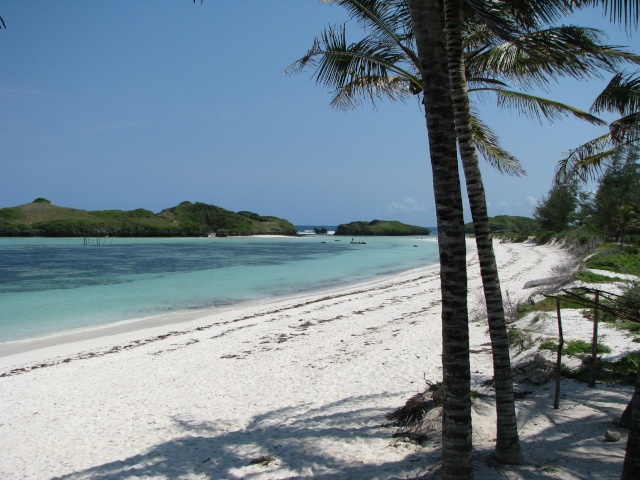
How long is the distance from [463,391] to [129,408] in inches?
211

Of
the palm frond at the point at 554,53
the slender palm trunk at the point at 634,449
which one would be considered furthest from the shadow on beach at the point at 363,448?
the palm frond at the point at 554,53

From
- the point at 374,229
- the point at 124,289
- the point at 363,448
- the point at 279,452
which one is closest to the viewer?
the point at 363,448

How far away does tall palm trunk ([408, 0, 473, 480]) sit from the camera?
120 inches

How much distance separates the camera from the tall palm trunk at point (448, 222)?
120 inches

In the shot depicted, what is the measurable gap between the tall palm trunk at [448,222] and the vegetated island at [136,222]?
340 feet

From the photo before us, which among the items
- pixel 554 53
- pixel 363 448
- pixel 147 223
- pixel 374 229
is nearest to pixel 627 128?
pixel 554 53

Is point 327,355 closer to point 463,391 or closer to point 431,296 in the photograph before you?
point 463,391

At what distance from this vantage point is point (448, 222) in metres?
3.11

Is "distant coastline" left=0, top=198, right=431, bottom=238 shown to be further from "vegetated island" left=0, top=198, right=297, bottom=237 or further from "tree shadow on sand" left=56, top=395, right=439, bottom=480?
"tree shadow on sand" left=56, top=395, right=439, bottom=480

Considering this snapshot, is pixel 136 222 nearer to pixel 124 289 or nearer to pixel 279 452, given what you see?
pixel 124 289

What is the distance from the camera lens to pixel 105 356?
10.1m

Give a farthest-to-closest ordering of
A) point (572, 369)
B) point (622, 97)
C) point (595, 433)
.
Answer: point (622, 97) → point (572, 369) → point (595, 433)

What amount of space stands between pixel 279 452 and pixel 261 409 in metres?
1.51

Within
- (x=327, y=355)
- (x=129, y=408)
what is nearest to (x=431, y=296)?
(x=327, y=355)
